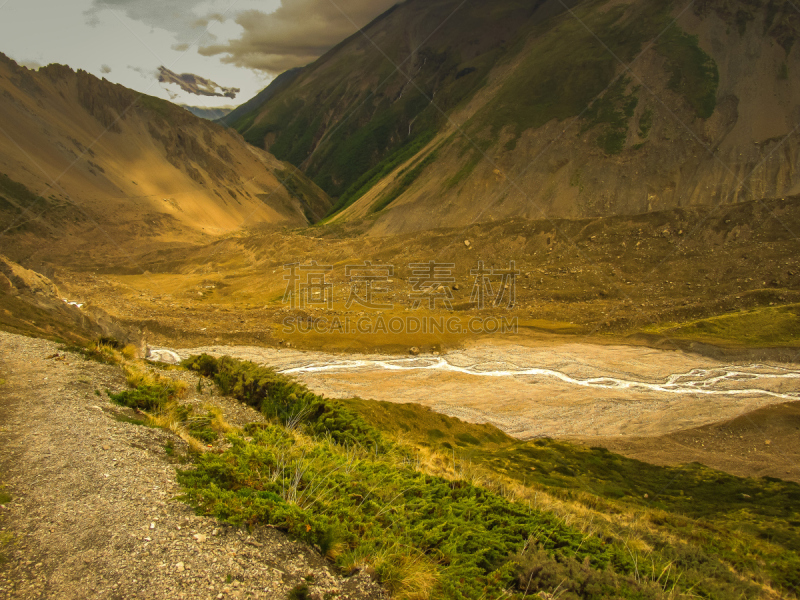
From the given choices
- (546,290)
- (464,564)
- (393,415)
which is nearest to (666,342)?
(546,290)

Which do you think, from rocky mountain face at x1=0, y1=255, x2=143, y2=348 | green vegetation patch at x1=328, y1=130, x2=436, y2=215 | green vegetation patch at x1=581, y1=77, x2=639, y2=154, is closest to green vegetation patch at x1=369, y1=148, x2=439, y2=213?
green vegetation patch at x1=581, y1=77, x2=639, y2=154

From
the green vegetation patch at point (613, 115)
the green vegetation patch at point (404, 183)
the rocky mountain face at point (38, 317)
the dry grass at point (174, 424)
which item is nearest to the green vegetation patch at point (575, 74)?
the green vegetation patch at point (613, 115)

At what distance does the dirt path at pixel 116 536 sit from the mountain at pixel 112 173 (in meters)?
50.5

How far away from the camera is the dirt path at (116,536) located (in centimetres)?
424

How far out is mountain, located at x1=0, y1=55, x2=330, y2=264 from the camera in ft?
172

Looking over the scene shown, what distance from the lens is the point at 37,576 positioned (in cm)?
412

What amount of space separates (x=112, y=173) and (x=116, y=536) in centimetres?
7223

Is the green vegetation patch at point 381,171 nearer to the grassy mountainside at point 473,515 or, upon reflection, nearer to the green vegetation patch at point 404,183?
the green vegetation patch at point 404,183

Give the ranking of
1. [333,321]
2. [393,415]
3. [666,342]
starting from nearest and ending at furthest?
1. [393,415]
2. [666,342]
3. [333,321]

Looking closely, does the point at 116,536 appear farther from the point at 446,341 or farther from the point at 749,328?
the point at 749,328

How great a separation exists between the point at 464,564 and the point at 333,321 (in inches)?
1025

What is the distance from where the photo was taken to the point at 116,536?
481 centimetres

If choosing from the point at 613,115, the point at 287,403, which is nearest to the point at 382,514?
the point at 287,403

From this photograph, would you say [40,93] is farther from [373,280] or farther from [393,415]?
[393,415]
